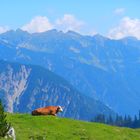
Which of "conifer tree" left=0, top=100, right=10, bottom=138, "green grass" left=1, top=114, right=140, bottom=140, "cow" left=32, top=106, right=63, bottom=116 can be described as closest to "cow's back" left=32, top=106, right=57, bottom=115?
"cow" left=32, top=106, right=63, bottom=116

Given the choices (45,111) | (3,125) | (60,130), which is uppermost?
(45,111)

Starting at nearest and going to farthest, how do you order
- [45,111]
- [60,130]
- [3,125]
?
1. [3,125]
2. [60,130]
3. [45,111]

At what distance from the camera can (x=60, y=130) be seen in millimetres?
49688

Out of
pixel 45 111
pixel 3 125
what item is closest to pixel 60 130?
pixel 45 111

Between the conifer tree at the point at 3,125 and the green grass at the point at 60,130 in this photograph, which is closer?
the conifer tree at the point at 3,125

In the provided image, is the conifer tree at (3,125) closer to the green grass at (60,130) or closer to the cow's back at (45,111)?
the green grass at (60,130)

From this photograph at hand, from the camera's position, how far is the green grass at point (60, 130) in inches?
1850

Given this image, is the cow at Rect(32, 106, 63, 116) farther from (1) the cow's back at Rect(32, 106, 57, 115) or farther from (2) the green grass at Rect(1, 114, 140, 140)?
(2) the green grass at Rect(1, 114, 140, 140)

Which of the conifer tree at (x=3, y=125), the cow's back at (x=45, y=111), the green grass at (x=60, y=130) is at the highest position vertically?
the cow's back at (x=45, y=111)

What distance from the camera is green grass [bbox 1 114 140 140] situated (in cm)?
4700

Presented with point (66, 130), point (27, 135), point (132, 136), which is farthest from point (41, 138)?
point (132, 136)

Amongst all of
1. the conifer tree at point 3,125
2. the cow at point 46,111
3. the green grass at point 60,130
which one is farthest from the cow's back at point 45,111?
the conifer tree at point 3,125

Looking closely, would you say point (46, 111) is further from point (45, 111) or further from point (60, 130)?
point (60, 130)

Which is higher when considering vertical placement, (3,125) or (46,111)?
(46,111)
